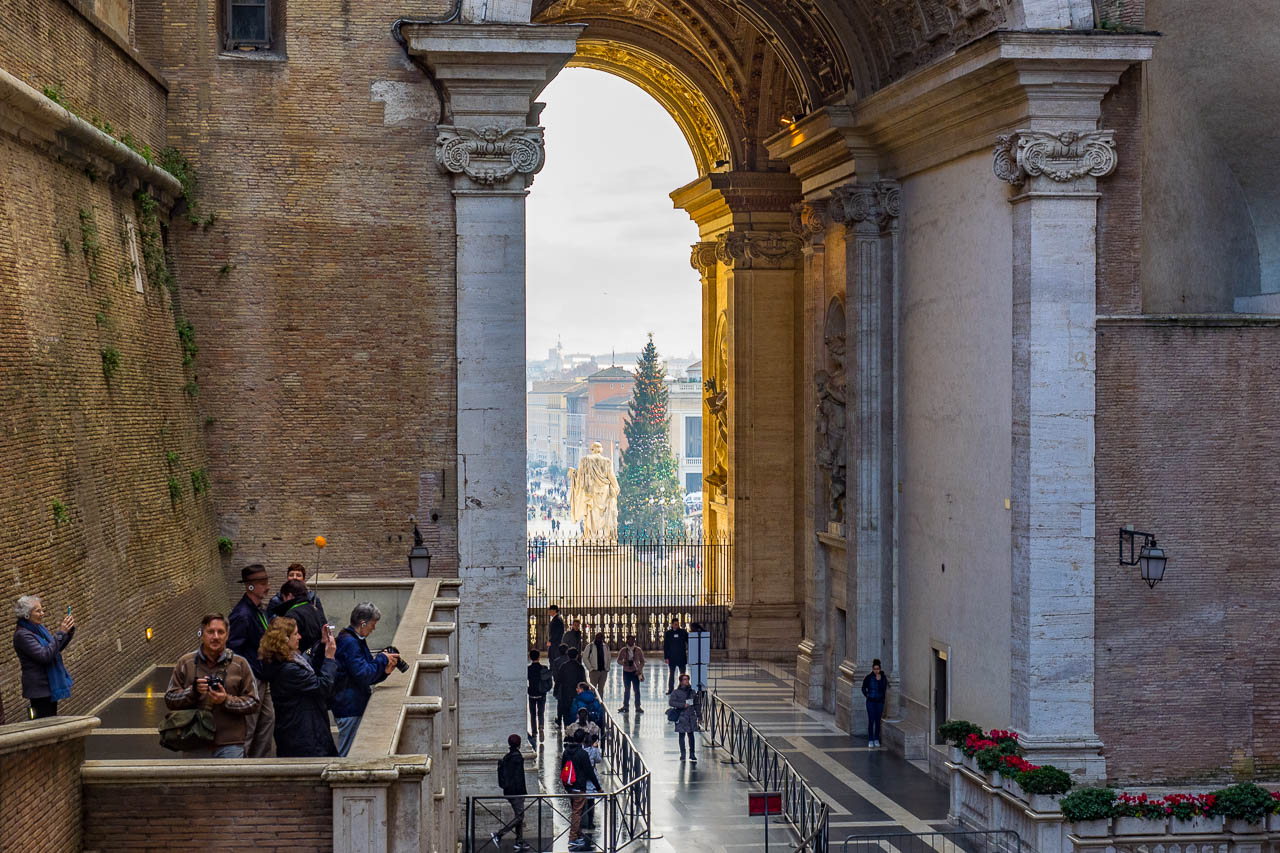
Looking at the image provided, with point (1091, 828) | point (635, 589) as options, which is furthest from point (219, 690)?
point (635, 589)

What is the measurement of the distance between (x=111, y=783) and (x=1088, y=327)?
13244mm

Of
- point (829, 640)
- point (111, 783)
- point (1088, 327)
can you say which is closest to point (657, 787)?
point (829, 640)

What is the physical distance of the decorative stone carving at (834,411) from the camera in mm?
25125

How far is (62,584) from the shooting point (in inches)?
468

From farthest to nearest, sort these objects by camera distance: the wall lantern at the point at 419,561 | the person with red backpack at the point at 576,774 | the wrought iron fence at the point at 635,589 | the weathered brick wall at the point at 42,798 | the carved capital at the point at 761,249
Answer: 1. the wrought iron fence at the point at 635,589
2. the carved capital at the point at 761,249
3. the wall lantern at the point at 419,561
4. the person with red backpack at the point at 576,774
5. the weathered brick wall at the point at 42,798

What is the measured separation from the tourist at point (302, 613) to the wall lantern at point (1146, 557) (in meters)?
10.3

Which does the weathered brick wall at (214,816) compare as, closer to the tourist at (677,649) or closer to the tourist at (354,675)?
the tourist at (354,675)

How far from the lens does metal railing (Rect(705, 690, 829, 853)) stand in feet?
51.9

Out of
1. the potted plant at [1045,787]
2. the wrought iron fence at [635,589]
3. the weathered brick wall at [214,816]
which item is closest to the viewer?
the weathered brick wall at [214,816]

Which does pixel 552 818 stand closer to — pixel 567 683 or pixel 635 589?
pixel 567 683

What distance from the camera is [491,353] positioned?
705 inches

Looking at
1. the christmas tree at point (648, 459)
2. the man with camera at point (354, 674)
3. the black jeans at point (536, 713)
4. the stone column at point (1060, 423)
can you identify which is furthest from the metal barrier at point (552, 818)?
the christmas tree at point (648, 459)

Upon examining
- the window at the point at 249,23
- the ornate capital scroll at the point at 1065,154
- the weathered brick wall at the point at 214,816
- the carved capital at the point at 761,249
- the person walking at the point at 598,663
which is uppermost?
the window at the point at 249,23

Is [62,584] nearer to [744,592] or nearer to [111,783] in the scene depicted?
[111,783]
